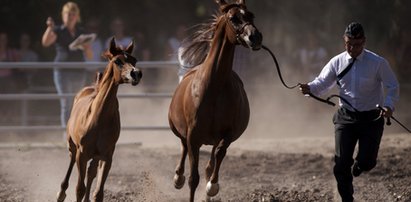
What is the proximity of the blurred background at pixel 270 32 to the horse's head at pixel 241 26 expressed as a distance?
8297 millimetres

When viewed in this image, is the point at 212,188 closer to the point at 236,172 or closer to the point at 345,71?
the point at 345,71

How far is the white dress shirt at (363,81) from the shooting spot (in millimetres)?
9398

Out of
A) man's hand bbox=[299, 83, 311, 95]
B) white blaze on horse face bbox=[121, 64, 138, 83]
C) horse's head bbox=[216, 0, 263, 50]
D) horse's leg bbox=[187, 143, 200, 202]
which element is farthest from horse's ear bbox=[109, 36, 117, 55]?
man's hand bbox=[299, 83, 311, 95]

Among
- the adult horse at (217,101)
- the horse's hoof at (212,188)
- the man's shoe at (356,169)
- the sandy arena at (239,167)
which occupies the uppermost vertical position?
the adult horse at (217,101)

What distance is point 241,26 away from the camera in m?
9.66

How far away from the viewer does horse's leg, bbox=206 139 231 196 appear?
10.3 m

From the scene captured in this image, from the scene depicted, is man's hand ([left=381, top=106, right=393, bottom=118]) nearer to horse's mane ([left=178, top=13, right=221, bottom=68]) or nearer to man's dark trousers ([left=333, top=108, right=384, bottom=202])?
man's dark trousers ([left=333, top=108, right=384, bottom=202])

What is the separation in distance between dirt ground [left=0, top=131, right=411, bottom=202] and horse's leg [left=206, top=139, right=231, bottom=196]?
0.67 metres

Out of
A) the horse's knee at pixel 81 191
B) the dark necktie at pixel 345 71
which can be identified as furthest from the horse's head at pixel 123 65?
the dark necktie at pixel 345 71

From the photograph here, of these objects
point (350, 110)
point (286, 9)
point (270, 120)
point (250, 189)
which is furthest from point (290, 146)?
point (286, 9)

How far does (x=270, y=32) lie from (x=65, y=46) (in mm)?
8326

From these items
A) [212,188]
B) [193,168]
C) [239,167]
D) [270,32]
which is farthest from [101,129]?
[270,32]

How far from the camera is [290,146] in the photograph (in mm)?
15477

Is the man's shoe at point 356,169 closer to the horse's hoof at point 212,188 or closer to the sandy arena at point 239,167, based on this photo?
the sandy arena at point 239,167
